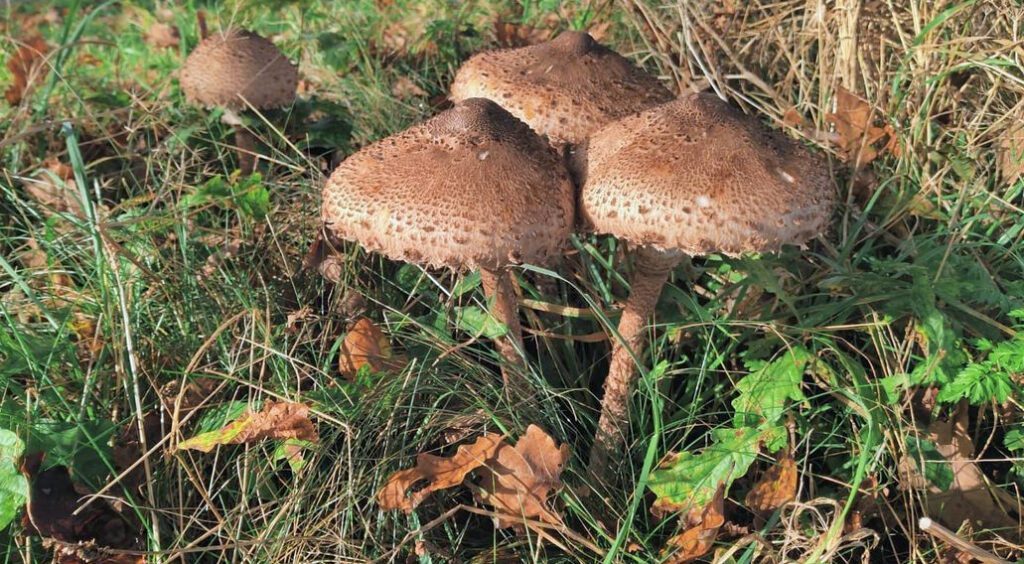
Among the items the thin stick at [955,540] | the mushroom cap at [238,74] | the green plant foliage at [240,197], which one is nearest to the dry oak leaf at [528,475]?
the thin stick at [955,540]

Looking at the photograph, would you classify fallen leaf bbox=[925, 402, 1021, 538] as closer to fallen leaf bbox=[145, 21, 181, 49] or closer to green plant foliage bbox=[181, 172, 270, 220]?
green plant foliage bbox=[181, 172, 270, 220]

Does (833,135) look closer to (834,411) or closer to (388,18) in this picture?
(834,411)

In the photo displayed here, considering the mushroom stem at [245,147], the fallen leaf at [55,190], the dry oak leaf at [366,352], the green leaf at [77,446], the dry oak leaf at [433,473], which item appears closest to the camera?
the dry oak leaf at [433,473]

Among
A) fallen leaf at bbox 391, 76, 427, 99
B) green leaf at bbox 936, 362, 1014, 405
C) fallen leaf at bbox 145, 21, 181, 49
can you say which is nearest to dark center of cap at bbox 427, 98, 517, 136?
green leaf at bbox 936, 362, 1014, 405

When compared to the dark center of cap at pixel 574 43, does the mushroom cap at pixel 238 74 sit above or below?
below

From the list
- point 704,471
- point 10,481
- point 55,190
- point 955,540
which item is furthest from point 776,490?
point 55,190

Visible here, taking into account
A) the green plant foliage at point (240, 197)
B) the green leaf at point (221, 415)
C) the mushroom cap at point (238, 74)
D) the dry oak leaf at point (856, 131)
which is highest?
the dry oak leaf at point (856, 131)

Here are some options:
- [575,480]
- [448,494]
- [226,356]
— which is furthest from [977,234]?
[226,356]

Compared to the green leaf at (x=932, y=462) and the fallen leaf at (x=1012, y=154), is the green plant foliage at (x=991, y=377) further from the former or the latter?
the fallen leaf at (x=1012, y=154)
